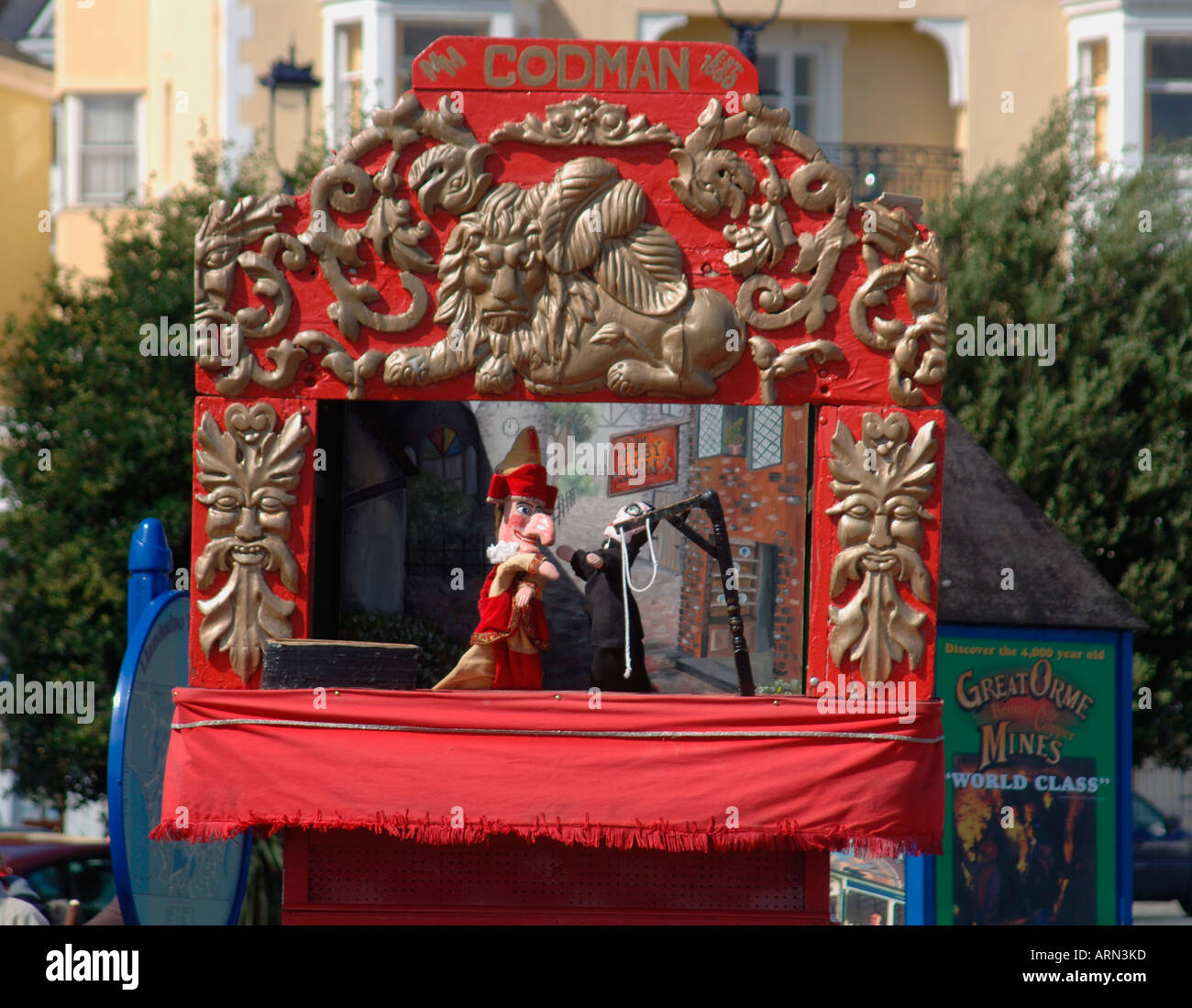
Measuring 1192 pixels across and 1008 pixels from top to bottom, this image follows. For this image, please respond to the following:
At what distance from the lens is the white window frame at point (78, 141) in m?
23.8

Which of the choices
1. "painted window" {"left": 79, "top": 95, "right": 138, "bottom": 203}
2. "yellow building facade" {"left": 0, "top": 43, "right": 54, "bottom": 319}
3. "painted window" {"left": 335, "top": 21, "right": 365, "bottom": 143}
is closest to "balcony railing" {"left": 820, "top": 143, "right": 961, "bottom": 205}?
"painted window" {"left": 335, "top": 21, "right": 365, "bottom": 143}

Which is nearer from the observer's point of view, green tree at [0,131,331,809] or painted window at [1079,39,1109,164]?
green tree at [0,131,331,809]

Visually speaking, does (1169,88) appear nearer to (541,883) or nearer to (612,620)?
(612,620)

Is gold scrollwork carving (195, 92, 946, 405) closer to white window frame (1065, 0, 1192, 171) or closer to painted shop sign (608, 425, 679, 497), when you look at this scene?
painted shop sign (608, 425, 679, 497)

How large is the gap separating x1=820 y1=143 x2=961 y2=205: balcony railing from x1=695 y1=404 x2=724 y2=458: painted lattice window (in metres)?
12.0

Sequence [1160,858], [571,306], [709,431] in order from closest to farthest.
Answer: [571,306], [709,431], [1160,858]

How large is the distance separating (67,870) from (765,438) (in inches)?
334

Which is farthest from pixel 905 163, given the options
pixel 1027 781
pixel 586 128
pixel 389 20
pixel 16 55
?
pixel 16 55

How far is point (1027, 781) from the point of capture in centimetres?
1214

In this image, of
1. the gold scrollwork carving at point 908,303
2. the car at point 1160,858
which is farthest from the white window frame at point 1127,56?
the gold scrollwork carving at point 908,303

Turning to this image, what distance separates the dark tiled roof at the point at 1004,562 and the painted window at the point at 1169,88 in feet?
34.6

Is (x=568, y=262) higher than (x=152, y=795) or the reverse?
higher

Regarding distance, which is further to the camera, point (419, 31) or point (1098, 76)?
point (1098, 76)

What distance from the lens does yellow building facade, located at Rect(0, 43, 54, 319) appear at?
87.7 ft
